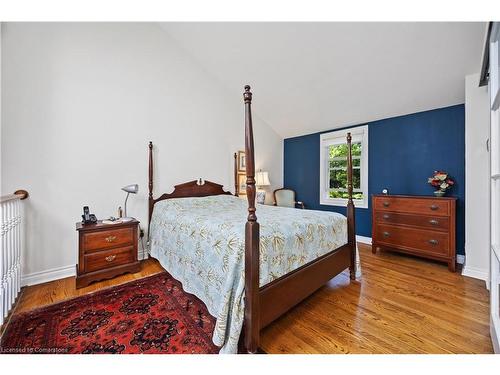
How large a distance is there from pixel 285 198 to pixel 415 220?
91.4 inches

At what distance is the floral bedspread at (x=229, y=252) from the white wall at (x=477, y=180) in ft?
4.96

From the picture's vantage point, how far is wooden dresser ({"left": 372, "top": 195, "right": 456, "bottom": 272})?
2.64m

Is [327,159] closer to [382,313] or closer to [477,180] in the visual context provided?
[477,180]

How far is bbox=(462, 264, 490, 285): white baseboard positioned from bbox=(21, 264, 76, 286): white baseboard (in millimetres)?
4493

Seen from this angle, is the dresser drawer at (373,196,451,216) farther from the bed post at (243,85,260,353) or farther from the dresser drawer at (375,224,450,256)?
the bed post at (243,85,260,353)

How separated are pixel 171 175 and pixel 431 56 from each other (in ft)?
11.5

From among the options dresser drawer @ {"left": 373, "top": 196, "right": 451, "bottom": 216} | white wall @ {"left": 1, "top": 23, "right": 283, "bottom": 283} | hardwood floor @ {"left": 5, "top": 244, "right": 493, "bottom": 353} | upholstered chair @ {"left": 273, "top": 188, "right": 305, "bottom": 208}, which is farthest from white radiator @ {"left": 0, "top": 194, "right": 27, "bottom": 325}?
dresser drawer @ {"left": 373, "top": 196, "right": 451, "bottom": 216}

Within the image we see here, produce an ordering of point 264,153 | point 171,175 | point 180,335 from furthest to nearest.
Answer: point 264,153 < point 171,175 < point 180,335

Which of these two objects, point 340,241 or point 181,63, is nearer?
point 340,241

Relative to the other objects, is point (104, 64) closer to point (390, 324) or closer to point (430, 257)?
point (390, 324)

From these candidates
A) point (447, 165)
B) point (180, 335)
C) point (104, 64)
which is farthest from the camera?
point (447, 165)

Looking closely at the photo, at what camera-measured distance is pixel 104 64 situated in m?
2.73
